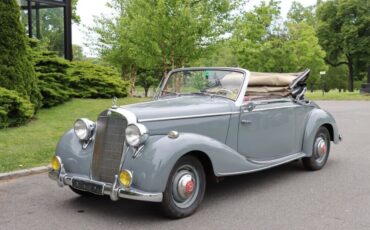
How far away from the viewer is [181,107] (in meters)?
5.32

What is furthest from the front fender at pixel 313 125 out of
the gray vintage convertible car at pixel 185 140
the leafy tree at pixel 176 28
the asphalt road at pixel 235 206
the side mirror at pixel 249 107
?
the leafy tree at pixel 176 28

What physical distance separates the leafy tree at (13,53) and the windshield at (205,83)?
516 centimetres

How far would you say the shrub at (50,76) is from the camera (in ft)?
41.3

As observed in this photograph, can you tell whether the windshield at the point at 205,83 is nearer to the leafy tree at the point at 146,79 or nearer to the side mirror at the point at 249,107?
the side mirror at the point at 249,107

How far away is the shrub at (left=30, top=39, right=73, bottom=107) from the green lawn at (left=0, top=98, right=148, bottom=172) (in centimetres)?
29

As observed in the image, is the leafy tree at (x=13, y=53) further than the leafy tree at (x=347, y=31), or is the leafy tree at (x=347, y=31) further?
the leafy tree at (x=347, y=31)

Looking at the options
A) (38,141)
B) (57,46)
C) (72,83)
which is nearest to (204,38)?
(72,83)

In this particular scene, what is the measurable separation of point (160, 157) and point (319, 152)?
3482 mm

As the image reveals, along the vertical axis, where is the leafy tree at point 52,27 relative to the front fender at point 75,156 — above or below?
above

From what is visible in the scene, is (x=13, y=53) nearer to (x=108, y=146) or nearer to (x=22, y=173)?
(x=22, y=173)

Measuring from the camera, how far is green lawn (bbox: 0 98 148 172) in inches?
289

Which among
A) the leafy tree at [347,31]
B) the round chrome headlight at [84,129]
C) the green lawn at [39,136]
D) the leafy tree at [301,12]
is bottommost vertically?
the green lawn at [39,136]

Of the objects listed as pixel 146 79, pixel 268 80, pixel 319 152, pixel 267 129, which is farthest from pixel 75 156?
pixel 146 79

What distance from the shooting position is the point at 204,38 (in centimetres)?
1493
